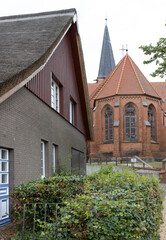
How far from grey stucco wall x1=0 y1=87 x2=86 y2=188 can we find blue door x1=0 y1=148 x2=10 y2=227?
0.14 metres

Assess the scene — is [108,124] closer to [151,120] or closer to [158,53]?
[151,120]

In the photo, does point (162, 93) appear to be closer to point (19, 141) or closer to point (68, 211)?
point (19, 141)

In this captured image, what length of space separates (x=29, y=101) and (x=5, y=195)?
2825 mm

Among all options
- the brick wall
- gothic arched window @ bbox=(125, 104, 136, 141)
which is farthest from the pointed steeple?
gothic arched window @ bbox=(125, 104, 136, 141)

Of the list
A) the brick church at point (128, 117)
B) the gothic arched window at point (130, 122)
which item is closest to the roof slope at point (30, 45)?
the brick church at point (128, 117)

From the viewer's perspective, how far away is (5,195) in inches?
291

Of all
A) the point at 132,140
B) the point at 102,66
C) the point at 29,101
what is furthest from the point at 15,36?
the point at 102,66

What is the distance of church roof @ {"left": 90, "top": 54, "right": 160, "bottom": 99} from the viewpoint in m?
37.8

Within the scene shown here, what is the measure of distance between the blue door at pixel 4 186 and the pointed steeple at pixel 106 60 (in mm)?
50405

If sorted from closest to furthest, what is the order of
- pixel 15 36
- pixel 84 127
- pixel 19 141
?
1. pixel 19 141
2. pixel 15 36
3. pixel 84 127

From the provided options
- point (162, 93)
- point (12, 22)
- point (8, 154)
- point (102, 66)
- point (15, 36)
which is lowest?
point (8, 154)

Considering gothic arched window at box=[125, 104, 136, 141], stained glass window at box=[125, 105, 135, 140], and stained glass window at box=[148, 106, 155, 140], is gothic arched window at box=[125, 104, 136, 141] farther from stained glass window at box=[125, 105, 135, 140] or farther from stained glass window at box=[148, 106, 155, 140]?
stained glass window at box=[148, 106, 155, 140]

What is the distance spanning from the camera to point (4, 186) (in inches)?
292

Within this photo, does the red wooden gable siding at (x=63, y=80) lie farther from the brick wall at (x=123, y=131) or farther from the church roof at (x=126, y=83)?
the church roof at (x=126, y=83)
